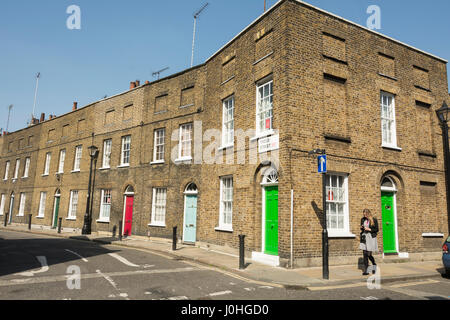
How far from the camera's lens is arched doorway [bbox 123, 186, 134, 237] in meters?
18.6

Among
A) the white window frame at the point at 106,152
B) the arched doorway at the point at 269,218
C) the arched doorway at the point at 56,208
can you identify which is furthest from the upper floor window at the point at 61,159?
the arched doorway at the point at 269,218

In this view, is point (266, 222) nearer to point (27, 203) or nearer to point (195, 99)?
point (195, 99)

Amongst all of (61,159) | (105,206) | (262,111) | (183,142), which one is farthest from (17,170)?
(262,111)

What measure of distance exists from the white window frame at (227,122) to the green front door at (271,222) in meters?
3.24

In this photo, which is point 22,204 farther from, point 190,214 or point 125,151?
point 190,214

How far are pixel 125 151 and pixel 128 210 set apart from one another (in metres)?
3.76

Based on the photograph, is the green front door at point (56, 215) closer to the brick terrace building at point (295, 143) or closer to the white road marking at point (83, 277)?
the brick terrace building at point (295, 143)

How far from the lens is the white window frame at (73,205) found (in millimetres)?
22641

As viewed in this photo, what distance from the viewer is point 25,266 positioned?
9.05 meters

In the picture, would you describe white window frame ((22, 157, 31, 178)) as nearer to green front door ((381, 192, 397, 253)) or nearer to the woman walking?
green front door ((381, 192, 397, 253))

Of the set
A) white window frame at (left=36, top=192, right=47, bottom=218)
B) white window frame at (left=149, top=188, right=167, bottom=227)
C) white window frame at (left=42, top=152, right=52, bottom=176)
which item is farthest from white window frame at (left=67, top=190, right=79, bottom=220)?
white window frame at (left=149, top=188, right=167, bottom=227)

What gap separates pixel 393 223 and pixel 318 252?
421 cm
